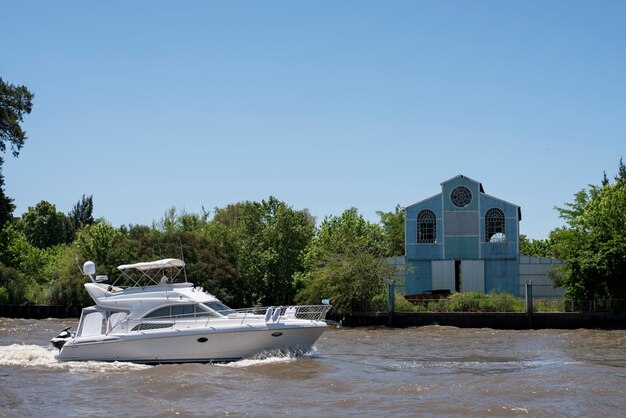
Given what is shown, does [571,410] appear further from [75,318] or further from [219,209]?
[219,209]

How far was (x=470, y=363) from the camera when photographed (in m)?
28.8

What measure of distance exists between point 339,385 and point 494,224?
35.1 metres

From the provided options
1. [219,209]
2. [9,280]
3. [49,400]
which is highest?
[219,209]

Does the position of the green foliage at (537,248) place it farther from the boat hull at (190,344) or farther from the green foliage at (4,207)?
the boat hull at (190,344)

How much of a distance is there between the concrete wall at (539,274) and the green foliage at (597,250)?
396 centimetres

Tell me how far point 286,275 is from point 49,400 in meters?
43.6

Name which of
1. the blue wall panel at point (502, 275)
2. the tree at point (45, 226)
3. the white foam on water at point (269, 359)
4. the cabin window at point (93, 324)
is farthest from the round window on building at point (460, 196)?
the tree at point (45, 226)

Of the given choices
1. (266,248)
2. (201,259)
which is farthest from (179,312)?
(266,248)

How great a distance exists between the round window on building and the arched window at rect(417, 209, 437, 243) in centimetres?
173

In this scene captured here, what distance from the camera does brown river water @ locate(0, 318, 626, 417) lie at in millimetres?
20391

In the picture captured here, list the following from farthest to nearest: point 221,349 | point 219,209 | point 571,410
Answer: point 219,209, point 221,349, point 571,410

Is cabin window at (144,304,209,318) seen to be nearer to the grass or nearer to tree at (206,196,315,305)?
the grass

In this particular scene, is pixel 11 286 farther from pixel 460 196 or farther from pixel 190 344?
pixel 190 344

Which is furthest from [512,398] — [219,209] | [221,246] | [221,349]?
[219,209]
